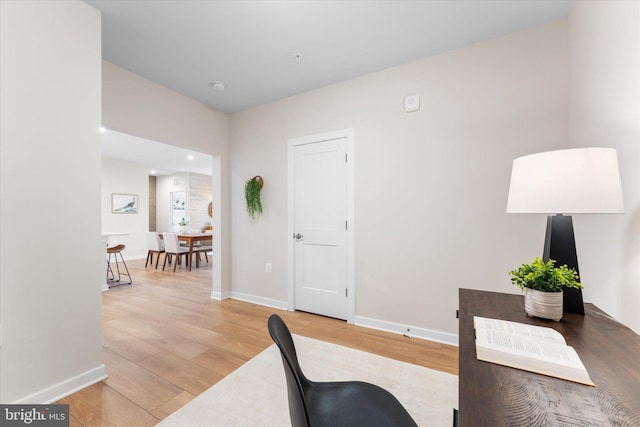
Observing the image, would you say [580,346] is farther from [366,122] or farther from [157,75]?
[157,75]

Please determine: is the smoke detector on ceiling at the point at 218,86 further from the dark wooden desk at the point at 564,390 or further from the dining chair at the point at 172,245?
the dining chair at the point at 172,245

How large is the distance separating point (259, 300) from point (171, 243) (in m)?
3.43

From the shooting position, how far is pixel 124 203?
718cm

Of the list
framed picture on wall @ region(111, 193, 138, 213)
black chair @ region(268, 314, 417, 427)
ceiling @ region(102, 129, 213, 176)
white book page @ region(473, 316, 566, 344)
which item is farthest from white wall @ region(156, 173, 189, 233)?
white book page @ region(473, 316, 566, 344)

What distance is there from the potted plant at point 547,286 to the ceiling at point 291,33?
6.03 ft

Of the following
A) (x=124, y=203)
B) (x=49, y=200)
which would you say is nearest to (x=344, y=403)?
(x=49, y=200)

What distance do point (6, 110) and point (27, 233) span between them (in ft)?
2.31

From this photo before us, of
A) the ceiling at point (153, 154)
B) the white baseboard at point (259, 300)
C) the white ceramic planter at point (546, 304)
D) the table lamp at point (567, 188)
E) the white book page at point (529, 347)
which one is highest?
the ceiling at point (153, 154)

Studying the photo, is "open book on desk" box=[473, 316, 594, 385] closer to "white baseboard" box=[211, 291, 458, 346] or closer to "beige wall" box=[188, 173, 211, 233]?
"white baseboard" box=[211, 291, 458, 346]

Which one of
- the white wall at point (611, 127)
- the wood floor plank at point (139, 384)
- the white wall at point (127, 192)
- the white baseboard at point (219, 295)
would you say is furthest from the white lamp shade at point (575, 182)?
the white wall at point (127, 192)

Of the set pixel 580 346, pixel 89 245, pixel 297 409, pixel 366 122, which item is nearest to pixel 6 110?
pixel 89 245

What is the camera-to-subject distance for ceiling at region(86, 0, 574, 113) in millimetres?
1881

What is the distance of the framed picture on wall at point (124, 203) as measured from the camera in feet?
22.8

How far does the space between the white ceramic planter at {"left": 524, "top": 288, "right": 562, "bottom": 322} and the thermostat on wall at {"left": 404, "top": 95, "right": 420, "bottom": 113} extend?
194cm
